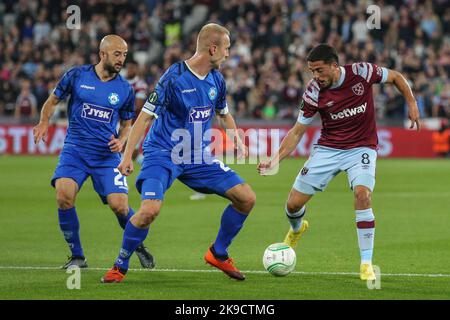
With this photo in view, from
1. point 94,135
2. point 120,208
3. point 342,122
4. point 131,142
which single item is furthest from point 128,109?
point 342,122

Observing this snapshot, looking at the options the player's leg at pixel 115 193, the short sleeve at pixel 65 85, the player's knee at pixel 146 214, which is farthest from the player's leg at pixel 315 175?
the short sleeve at pixel 65 85

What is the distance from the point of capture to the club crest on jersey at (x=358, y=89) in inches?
387

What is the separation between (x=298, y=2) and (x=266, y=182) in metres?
11.9

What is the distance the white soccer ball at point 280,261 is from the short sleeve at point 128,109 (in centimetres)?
227

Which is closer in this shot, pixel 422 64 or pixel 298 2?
pixel 422 64

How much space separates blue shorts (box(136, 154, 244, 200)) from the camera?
9.27 metres

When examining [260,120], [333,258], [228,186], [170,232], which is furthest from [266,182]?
[228,186]

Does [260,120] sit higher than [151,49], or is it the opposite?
[151,49]

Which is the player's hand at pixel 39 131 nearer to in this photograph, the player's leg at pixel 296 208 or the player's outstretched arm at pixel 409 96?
the player's leg at pixel 296 208

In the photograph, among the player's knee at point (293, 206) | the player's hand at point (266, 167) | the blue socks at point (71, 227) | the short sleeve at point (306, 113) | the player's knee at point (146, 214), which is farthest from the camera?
the player's knee at point (293, 206)

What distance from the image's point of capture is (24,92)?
3005 centimetres

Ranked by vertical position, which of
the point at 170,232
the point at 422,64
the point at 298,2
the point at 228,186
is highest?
the point at 298,2

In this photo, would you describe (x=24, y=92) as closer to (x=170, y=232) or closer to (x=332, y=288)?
(x=170, y=232)
